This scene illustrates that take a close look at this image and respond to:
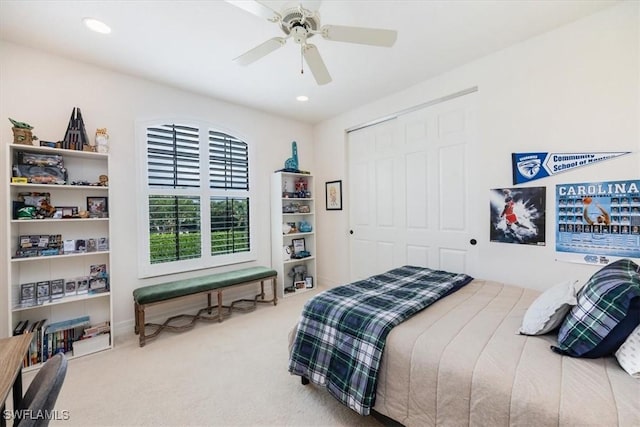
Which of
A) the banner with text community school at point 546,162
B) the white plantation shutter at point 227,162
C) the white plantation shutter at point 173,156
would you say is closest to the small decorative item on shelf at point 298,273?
the white plantation shutter at point 227,162

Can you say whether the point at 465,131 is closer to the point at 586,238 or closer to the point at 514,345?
the point at 586,238

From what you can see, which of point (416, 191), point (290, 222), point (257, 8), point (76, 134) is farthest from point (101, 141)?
point (416, 191)

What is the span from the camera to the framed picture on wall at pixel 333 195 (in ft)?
13.9

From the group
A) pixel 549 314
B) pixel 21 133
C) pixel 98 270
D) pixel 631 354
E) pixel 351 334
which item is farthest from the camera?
pixel 98 270

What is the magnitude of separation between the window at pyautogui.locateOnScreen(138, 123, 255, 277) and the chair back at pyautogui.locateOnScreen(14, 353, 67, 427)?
7.79 feet

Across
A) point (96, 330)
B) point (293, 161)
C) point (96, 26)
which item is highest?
point (96, 26)

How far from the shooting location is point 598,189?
6.91 feet

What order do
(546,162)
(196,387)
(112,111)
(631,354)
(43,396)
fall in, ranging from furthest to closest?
1. (112,111)
2. (546,162)
3. (196,387)
4. (631,354)
5. (43,396)

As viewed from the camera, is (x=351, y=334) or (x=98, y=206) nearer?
(x=351, y=334)

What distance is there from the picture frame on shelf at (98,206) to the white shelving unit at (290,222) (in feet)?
6.54

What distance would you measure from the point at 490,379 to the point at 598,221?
1853 millimetres

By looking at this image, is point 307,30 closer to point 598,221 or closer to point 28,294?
point 598,221

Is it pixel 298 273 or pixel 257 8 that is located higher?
pixel 257 8

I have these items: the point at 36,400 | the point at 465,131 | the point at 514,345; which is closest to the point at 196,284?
the point at 36,400
